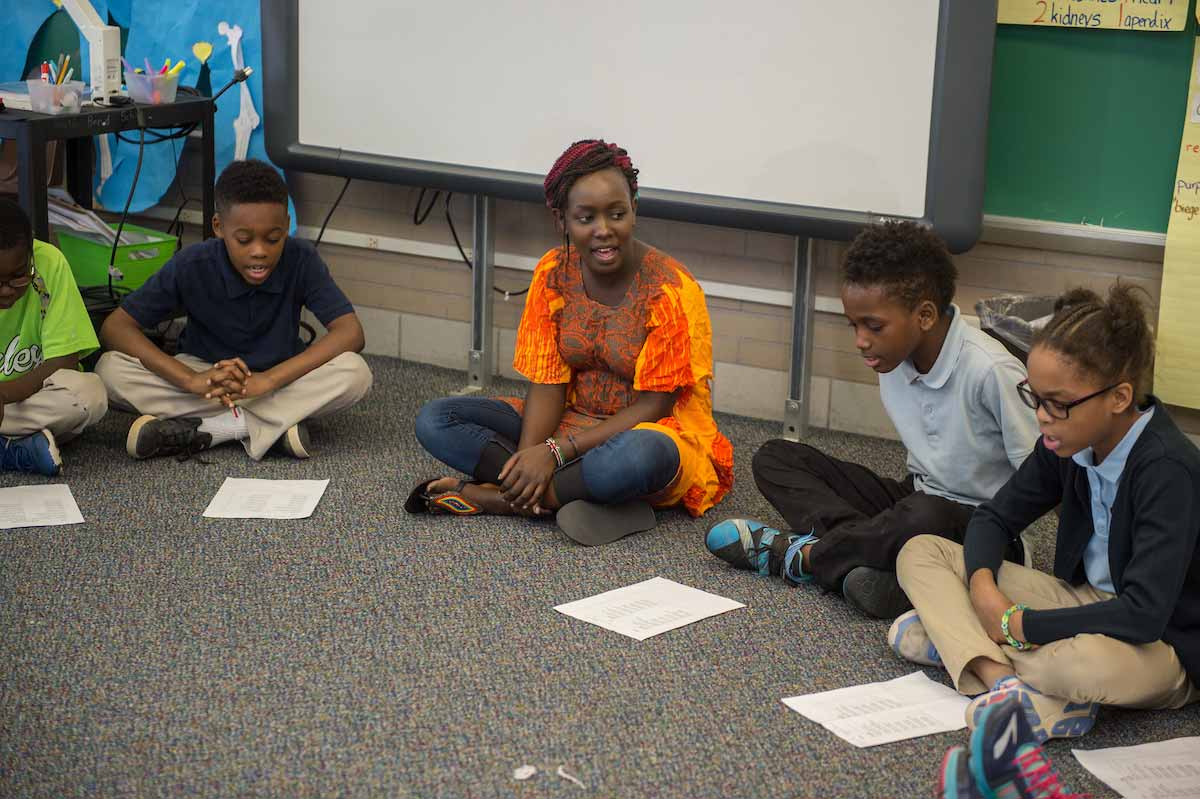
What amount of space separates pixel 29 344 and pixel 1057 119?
226 centimetres

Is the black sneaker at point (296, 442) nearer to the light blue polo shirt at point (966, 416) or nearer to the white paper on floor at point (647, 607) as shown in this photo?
the white paper on floor at point (647, 607)

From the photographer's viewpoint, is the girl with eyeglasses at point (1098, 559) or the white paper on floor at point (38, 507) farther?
the white paper on floor at point (38, 507)

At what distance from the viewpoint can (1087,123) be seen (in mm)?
2826

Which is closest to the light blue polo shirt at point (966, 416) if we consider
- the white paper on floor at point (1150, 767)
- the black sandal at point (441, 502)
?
the white paper on floor at point (1150, 767)

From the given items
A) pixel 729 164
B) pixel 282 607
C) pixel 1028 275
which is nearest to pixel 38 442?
pixel 282 607

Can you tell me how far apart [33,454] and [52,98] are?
2.95 feet

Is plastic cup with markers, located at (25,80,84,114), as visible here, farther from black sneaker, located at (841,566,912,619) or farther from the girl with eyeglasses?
the girl with eyeglasses

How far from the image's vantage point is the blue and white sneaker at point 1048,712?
1.77 meters

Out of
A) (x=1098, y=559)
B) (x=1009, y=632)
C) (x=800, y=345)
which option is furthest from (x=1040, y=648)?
(x=800, y=345)

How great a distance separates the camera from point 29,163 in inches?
117

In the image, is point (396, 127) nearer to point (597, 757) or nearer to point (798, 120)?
point (798, 120)

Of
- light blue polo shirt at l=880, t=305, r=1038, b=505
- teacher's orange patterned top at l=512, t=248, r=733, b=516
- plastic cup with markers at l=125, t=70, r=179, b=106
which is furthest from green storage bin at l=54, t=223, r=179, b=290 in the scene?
light blue polo shirt at l=880, t=305, r=1038, b=505

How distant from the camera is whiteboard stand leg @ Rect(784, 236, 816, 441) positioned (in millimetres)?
3109

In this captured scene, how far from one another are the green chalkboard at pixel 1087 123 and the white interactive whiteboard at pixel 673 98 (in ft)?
0.57
